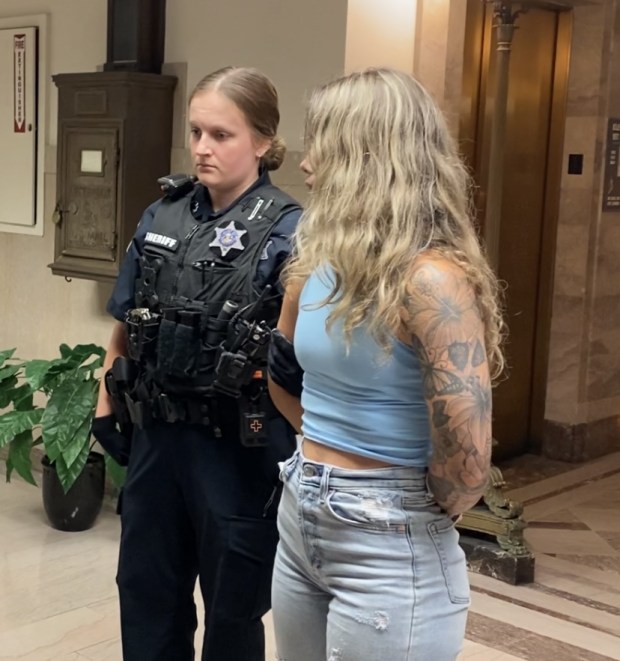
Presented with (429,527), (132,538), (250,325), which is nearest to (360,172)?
(429,527)

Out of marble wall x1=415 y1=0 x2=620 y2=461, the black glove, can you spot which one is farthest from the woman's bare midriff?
marble wall x1=415 y1=0 x2=620 y2=461

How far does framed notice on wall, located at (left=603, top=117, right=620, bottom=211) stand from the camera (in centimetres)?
528

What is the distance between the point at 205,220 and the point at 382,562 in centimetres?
103

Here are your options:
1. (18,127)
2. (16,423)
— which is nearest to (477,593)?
(16,423)

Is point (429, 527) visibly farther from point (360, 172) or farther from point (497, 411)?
point (497, 411)

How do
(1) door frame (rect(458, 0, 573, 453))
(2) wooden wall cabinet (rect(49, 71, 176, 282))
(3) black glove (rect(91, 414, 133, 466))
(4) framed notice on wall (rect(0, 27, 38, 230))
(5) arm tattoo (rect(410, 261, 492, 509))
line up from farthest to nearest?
1. (1) door frame (rect(458, 0, 573, 453))
2. (4) framed notice on wall (rect(0, 27, 38, 230))
3. (2) wooden wall cabinet (rect(49, 71, 176, 282))
4. (3) black glove (rect(91, 414, 133, 466))
5. (5) arm tattoo (rect(410, 261, 492, 509))

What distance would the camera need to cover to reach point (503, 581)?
3.76 meters

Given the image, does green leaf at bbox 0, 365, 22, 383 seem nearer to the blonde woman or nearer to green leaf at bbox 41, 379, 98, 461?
green leaf at bbox 41, 379, 98, 461

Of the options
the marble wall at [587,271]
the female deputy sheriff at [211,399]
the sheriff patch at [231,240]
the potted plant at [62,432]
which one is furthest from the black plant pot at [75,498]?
the marble wall at [587,271]

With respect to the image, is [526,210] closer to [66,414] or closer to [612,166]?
[612,166]

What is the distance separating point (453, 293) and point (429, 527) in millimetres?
347

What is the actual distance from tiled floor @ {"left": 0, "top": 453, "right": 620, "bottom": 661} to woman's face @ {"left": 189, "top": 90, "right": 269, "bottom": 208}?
1.51m

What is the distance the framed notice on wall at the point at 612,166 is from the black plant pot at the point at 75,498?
112 inches

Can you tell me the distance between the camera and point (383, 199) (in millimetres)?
1496
